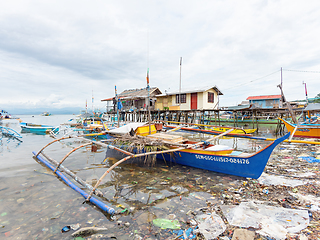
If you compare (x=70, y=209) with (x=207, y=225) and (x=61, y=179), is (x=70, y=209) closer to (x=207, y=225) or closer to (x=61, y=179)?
(x=61, y=179)

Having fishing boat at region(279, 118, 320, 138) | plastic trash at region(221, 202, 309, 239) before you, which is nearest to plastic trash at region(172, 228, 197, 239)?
plastic trash at region(221, 202, 309, 239)

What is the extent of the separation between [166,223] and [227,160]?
3532mm

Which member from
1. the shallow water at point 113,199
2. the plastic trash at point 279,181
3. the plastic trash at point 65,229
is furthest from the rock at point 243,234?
the plastic trash at point 65,229

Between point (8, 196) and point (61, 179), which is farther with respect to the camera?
point (61, 179)

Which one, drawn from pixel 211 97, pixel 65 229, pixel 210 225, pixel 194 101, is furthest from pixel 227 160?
pixel 211 97

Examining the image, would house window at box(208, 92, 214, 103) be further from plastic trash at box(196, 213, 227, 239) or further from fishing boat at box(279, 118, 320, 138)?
plastic trash at box(196, 213, 227, 239)

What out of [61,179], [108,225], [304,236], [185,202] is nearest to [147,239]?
[108,225]

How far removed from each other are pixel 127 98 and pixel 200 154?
77.3 feet

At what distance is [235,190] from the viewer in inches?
202

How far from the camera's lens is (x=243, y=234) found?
10.0 feet

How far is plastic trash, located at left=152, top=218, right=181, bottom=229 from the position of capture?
361 centimetres

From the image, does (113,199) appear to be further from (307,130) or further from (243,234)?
(307,130)

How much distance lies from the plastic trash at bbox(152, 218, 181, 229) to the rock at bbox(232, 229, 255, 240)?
1176mm

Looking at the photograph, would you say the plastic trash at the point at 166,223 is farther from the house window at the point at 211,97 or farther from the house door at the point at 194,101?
the house window at the point at 211,97
